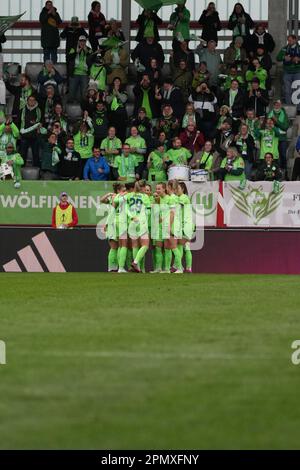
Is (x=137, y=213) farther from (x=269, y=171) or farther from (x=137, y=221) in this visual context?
(x=269, y=171)

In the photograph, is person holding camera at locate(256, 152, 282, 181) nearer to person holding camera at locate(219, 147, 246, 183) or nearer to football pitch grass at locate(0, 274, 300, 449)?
person holding camera at locate(219, 147, 246, 183)

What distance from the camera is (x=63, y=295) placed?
17391 millimetres

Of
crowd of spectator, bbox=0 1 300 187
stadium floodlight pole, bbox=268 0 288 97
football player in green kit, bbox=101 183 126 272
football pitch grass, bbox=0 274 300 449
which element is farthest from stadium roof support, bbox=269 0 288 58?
football pitch grass, bbox=0 274 300 449

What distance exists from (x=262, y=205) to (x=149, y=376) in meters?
20.9

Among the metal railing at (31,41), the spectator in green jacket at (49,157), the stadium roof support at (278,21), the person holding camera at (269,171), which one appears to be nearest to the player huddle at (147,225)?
the person holding camera at (269,171)

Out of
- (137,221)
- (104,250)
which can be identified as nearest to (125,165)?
(104,250)

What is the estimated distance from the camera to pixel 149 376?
27.1 ft

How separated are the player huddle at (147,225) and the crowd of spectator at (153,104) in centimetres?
173

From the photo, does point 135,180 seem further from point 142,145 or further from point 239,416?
point 239,416

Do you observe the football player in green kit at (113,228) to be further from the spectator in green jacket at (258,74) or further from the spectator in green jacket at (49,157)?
the spectator in green jacket at (258,74)

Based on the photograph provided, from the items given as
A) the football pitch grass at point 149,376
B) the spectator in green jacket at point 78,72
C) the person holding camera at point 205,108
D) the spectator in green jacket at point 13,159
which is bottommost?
the football pitch grass at point 149,376

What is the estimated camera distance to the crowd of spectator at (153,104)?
30.4 metres

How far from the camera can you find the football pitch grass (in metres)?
6.35

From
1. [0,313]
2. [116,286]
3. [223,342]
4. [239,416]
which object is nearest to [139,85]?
[116,286]
